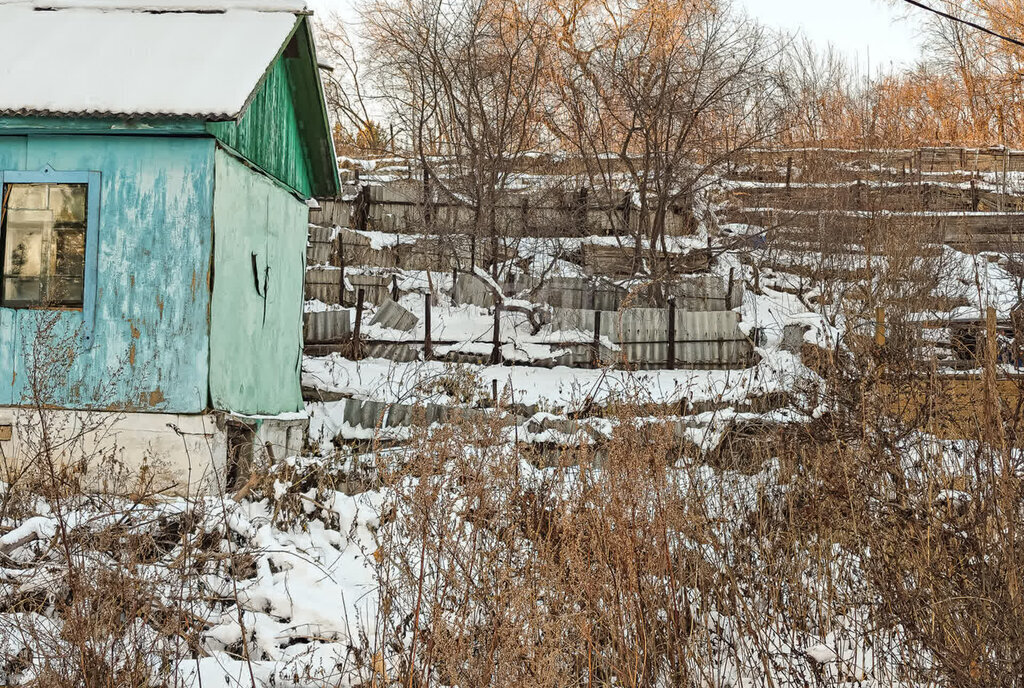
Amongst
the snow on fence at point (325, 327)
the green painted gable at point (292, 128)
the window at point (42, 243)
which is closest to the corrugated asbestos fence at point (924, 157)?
the snow on fence at point (325, 327)

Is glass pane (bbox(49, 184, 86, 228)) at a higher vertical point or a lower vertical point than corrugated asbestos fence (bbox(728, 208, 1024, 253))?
lower

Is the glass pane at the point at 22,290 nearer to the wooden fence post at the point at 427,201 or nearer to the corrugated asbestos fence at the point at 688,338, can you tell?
the corrugated asbestos fence at the point at 688,338

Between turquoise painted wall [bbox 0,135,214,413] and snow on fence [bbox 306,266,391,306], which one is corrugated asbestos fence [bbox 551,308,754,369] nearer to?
snow on fence [bbox 306,266,391,306]

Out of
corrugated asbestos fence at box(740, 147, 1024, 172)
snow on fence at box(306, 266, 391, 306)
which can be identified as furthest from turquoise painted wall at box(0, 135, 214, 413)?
corrugated asbestos fence at box(740, 147, 1024, 172)

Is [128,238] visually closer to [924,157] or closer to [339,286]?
[339,286]

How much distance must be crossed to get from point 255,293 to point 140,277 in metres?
1.59

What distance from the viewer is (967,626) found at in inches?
176

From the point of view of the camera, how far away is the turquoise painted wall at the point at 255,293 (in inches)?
321

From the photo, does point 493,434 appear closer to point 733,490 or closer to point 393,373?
point 733,490

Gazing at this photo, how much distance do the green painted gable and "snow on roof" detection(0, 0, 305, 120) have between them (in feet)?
1.17

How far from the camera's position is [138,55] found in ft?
26.9

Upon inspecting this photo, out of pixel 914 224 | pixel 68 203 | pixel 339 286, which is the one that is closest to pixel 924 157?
pixel 914 224

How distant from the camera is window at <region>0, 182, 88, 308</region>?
786 cm

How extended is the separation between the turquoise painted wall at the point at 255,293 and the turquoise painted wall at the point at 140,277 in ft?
0.61
